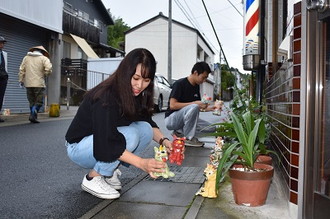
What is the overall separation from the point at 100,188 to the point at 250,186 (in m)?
1.12

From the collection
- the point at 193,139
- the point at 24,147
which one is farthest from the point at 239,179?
the point at 24,147

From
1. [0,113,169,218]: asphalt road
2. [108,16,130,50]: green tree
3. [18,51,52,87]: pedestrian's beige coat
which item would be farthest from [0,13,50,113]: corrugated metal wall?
[108,16,130,50]: green tree

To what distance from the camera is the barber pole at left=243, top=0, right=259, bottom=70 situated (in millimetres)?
5183

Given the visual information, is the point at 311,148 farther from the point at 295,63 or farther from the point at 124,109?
the point at 124,109

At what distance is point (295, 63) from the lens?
2059 mm

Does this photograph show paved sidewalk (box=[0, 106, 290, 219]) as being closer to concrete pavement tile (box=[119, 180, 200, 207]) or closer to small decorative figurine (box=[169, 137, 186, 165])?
concrete pavement tile (box=[119, 180, 200, 207])

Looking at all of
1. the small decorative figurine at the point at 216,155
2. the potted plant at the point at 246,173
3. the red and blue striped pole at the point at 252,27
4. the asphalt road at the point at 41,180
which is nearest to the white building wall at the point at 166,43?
the red and blue striped pole at the point at 252,27

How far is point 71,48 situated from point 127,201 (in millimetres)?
19468

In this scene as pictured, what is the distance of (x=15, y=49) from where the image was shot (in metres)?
10.5

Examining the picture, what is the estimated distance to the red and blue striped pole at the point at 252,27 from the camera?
531 centimetres

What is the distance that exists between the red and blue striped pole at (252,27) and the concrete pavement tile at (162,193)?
3028mm

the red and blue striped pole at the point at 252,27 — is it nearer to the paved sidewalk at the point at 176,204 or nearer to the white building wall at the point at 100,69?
the paved sidewalk at the point at 176,204

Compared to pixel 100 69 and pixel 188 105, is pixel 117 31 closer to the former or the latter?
pixel 100 69

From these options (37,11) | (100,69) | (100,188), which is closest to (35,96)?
(37,11)
